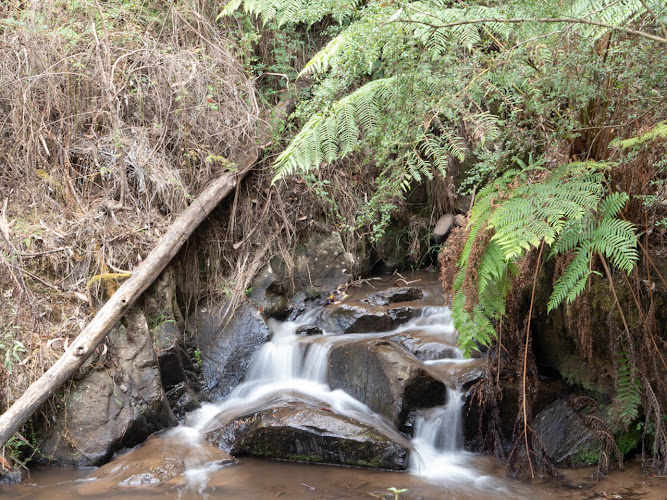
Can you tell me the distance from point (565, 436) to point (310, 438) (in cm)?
180

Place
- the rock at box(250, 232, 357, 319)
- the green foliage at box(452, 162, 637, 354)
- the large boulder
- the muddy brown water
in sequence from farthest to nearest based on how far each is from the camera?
the rock at box(250, 232, 357, 319) < the large boulder < the muddy brown water < the green foliage at box(452, 162, 637, 354)

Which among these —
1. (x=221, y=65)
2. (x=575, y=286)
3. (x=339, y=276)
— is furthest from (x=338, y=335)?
(x=221, y=65)

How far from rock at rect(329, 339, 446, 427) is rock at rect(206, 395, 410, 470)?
29 cm

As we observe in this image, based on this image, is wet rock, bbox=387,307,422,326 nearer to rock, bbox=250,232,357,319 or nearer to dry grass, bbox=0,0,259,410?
rock, bbox=250,232,357,319

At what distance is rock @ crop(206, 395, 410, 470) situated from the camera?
13.5ft

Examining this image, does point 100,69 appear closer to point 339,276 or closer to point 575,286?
point 339,276

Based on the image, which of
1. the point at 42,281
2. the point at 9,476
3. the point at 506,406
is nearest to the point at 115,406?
the point at 9,476

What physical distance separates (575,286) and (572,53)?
4.31 ft

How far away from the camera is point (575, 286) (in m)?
3.46

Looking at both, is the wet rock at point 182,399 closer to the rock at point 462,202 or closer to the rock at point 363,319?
the rock at point 363,319

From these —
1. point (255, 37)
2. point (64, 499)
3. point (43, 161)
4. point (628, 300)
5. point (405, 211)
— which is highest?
point (255, 37)

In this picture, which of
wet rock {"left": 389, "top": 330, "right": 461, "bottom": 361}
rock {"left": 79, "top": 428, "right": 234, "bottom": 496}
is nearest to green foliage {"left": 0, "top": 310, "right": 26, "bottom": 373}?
rock {"left": 79, "top": 428, "right": 234, "bottom": 496}

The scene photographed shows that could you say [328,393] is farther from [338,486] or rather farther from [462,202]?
[462,202]

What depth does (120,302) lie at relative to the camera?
4.63 m
